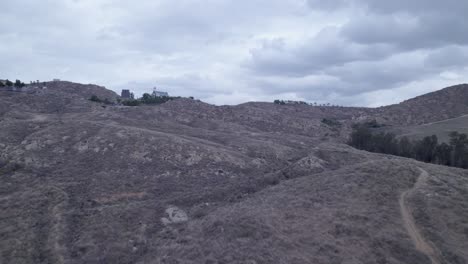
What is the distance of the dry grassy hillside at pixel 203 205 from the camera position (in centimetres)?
1559

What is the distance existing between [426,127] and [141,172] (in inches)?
2561

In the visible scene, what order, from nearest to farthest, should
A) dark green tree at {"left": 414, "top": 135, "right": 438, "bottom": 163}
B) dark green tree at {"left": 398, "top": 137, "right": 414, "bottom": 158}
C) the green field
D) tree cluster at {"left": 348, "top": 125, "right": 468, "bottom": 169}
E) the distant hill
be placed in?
Result: 1. tree cluster at {"left": 348, "top": 125, "right": 468, "bottom": 169}
2. dark green tree at {"left": 414, "top": 135, "right": 438, "bottom": 163}
3. dark green tree at {"left": 398, "top": 137, "right": 414, "bottom": 158}
4. the green field
5. the distant hill

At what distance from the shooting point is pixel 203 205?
22578 mm

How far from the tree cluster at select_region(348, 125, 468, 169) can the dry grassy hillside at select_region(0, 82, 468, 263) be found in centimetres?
1112

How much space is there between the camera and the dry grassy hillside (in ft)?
51.1

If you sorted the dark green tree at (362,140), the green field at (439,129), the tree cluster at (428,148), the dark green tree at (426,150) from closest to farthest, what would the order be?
the tree cluster at (428,148)
the dark green tree at (426,150)
the dark green tree at (362,140)
the green field at (439,129)

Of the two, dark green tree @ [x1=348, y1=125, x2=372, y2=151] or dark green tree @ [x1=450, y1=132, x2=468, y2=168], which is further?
dark green tree @ [x1=348, y1=125, x2=372, y2=151]

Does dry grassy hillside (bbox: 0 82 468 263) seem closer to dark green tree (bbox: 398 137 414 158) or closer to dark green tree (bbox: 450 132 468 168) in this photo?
dark green tree (bbox: 450 132 468 168)

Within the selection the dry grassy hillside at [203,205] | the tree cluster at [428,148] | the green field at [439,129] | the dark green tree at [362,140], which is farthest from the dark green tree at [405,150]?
the green field at [439,129]

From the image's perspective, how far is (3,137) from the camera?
33.9 m

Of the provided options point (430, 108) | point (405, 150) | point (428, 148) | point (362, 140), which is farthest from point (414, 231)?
point (430, 108)

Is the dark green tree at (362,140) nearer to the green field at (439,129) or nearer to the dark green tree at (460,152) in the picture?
the dark green tree at (460,152)

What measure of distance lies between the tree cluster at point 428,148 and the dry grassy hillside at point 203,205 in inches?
438

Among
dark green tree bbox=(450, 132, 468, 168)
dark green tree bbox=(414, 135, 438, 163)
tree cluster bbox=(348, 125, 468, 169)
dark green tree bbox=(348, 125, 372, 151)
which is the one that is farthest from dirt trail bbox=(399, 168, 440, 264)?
dark green tree bbox=(348, 125, 372, 151)
